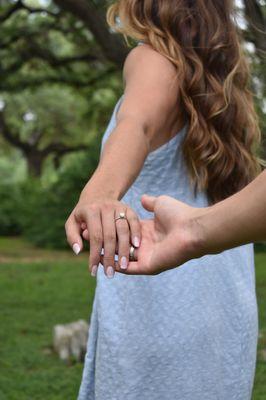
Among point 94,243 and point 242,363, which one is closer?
point 94,243

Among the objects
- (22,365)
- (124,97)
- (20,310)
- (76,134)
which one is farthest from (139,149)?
(76,134)

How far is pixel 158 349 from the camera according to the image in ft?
6.29

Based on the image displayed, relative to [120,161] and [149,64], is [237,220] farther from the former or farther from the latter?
[149,64]

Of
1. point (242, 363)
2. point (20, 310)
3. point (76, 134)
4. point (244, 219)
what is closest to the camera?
point (244, 219)

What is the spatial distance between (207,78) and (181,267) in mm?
545

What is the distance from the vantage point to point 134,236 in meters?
1.45

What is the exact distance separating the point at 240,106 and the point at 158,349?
0.75 m

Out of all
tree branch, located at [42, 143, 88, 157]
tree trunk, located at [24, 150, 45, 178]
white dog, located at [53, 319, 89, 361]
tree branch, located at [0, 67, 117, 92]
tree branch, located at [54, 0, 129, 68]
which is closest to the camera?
white dog, located at [53, 319, 89, 361]

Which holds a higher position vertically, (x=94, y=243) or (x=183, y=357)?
(x=94, y=243)

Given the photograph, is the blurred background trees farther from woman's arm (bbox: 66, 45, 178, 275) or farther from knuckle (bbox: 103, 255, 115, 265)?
knuckle (bbox: 103, 255, 115, 265)

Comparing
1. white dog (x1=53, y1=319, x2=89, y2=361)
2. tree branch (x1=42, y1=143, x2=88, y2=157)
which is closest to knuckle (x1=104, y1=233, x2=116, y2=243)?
white dog (x1=53, y1=319, x2=89, y2=361)

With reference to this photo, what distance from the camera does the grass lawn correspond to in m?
5.55

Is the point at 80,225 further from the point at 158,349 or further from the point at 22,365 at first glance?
the point at 22,365

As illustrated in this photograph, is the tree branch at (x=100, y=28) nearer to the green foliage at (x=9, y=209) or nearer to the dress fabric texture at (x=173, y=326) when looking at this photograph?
the dress fabric texture at (x=173, y=326)
